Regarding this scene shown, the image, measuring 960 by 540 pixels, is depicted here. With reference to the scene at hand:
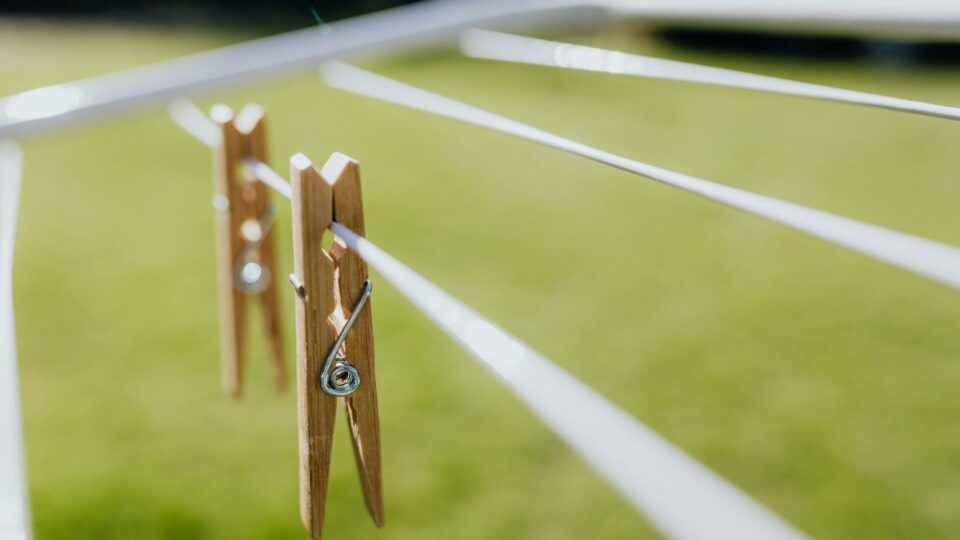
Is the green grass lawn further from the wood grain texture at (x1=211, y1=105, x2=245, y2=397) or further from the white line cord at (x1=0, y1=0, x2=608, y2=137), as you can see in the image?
the wood grain texture at (x1=211, y1=105, x2=245, y2=397)

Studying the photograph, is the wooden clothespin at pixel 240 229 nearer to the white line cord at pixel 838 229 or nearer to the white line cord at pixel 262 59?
the white line cord at pixel 262 59

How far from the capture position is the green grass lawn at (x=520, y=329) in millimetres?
1611

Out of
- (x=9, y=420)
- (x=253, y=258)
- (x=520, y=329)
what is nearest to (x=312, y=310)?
(x=9, y=420)

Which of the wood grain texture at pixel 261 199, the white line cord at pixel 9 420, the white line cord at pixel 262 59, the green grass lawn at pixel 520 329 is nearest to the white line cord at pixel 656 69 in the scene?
the white line cord at pixel 262 59

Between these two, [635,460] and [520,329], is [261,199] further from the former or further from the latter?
[520,329]

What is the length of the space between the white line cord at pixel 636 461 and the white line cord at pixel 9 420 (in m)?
0.22

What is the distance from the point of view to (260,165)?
2.85 feet

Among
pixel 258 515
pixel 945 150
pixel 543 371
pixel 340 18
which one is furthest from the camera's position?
pixel 340 18

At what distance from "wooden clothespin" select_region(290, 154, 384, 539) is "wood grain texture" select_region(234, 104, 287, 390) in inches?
13.9

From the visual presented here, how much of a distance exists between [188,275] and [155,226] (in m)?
0.53

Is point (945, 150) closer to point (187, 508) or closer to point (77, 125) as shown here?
point (187, 508)

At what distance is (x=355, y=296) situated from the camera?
0.58 meters

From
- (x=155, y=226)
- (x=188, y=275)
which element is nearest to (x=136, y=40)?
(x=155, y=226)

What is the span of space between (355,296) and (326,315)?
2 cm
